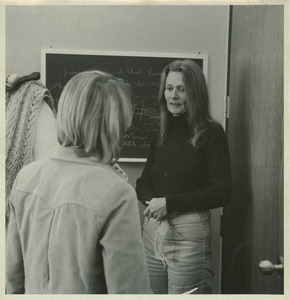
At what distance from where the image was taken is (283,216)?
1.17 meters

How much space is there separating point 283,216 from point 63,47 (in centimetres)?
88

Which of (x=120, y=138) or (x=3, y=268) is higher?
(x=120, y=138)

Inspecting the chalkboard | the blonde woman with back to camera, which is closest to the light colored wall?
the chalkboard

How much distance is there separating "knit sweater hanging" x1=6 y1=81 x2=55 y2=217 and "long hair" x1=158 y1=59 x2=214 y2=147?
1.14 ft

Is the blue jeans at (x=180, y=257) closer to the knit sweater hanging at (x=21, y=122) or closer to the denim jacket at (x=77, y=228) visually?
the denim jacket at (x=77, y=228)

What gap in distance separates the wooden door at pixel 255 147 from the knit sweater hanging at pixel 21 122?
0.60 m

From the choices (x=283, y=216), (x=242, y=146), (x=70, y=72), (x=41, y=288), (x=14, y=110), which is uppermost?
(x=70, y=72)

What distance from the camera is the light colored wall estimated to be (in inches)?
45.1

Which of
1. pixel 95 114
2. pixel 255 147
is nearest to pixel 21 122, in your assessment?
pixel 95 114

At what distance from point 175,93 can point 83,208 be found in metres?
0.45

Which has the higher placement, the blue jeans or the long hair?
the long hair

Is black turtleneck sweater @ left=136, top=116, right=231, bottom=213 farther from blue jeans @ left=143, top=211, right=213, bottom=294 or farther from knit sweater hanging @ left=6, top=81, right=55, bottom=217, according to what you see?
knit sweater hanging @ left=6, top=81, right=55, bottom=217

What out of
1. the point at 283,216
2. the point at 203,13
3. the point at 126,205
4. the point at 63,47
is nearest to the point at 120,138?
the point at 126,205

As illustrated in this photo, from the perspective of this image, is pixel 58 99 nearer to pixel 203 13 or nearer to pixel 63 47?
pixel 63 47
